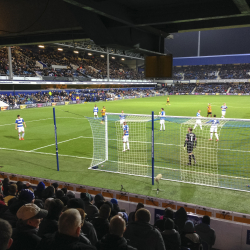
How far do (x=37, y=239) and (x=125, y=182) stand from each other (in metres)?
6.85

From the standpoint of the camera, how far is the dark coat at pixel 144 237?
3.20 meters

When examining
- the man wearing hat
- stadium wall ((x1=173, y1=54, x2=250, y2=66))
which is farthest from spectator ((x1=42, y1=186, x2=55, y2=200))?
stadium wall ((x1=173, y1=54, x2=250, y2=66))

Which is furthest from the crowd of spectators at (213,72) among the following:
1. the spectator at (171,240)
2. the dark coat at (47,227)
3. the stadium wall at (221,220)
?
the dark coat at (47,227)

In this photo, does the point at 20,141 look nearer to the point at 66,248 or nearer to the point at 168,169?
the point at 168,169

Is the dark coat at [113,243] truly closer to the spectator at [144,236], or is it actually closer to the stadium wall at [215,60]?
the spectator at [144,236]

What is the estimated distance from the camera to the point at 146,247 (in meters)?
3.21

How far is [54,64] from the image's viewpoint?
186 ft

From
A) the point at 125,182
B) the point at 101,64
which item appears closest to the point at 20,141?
the point at 125,182

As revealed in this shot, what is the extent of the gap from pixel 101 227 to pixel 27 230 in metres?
1.26

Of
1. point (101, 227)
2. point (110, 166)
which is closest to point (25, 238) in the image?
point (101, 227)

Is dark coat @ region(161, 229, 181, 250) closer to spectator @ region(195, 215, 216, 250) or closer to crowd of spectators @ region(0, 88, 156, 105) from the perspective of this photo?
spectator @ region(195, 215, 216, 250)

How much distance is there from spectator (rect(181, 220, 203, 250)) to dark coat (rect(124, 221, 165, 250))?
96cm

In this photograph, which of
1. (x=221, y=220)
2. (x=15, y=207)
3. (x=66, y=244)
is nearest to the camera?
(x=66, y=244)

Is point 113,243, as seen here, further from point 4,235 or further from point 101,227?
point 101,227
